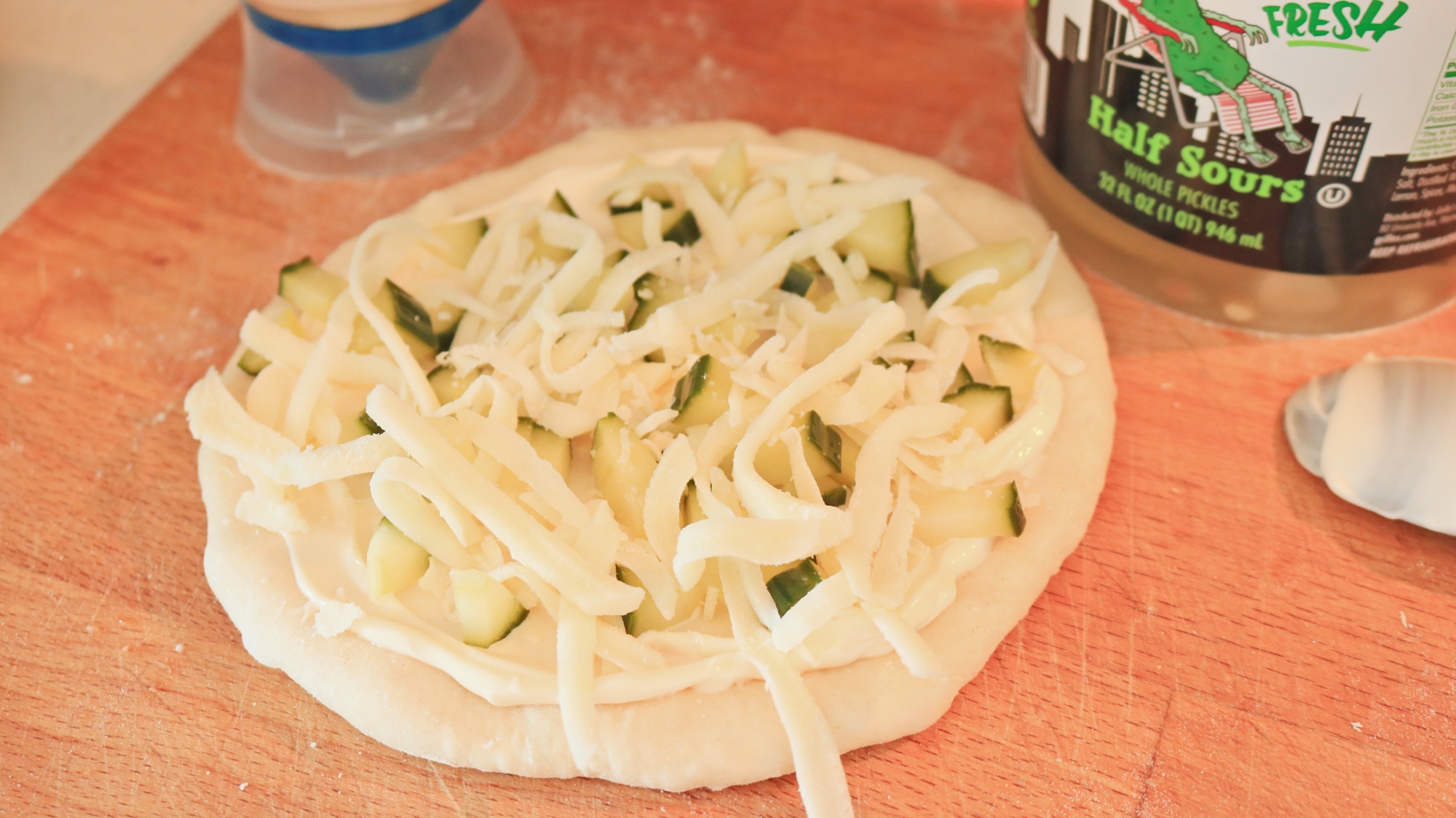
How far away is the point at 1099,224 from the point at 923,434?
1.94 feet

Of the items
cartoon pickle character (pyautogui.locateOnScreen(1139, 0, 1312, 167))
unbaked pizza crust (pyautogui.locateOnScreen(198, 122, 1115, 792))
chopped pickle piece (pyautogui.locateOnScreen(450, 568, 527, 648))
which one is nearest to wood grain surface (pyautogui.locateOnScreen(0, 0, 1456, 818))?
unbaked pizza crust (pyautogui.locateOnScreen(198, 122, 1115, 792))

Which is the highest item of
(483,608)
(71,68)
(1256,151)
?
(1256,151)

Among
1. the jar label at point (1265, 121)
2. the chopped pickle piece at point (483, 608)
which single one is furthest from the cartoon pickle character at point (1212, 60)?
the chopped pickle piece at point (483, 608)

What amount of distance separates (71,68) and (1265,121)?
2.42 meters

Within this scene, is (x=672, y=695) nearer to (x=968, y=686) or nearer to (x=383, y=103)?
(x=968, y=686)

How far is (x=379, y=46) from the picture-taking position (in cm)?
196

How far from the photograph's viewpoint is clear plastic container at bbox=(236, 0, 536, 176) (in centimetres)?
212

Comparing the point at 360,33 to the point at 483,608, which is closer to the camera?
the point at 483,608

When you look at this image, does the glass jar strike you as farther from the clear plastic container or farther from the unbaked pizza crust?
the clear plastic container

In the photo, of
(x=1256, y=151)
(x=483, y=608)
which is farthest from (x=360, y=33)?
(x=1256, y=151)

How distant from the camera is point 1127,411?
1.67 meters

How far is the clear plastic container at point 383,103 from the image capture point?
212cm

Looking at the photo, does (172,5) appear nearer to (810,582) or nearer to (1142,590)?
(810,582)

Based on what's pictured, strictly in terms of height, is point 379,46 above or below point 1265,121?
below
